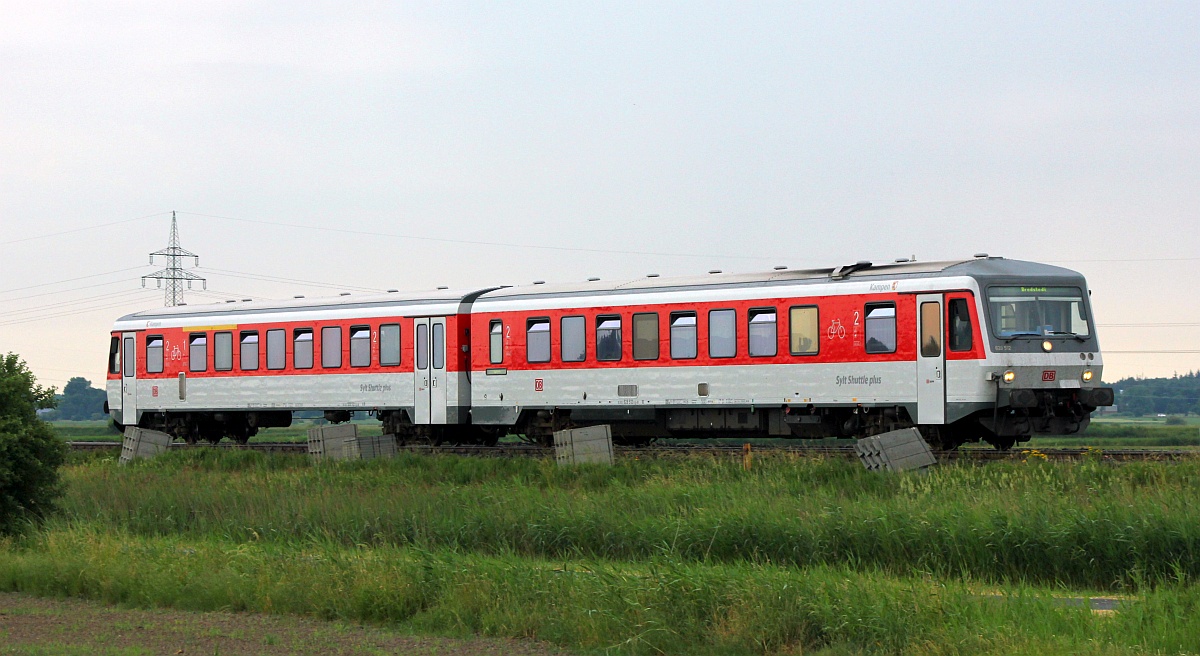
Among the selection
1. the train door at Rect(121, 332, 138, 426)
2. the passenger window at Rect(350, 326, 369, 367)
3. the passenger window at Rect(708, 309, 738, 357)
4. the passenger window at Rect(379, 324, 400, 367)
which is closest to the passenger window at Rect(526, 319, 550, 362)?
the passenger window at Rect(379, 324, 400, 367)

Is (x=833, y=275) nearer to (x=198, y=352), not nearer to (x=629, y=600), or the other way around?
(x=629, y=600)

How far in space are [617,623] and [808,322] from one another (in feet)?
45.9

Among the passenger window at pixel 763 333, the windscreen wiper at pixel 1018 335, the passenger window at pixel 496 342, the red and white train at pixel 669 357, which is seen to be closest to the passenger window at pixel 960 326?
the red and white train at pixel 669 357

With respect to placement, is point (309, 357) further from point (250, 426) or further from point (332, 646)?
point (332, 646)

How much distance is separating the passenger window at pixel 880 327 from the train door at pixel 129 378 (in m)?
20.3

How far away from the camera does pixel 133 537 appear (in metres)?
17.1

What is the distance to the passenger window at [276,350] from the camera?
3181cm

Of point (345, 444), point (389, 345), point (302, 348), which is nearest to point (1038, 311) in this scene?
point (345, 444)

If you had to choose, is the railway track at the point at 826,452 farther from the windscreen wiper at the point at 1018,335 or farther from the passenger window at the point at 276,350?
the passenger window at the point at 276,350

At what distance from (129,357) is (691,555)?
24562mm

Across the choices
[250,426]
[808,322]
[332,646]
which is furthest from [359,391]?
[332,646]

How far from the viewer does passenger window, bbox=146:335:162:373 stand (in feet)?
113

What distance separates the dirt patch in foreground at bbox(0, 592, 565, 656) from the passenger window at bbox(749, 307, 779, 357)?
45.5ft

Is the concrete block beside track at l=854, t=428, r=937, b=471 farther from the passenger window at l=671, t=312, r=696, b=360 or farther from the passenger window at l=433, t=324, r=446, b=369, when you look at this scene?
the passenger window at l=433, t=324, r=446, b=369
